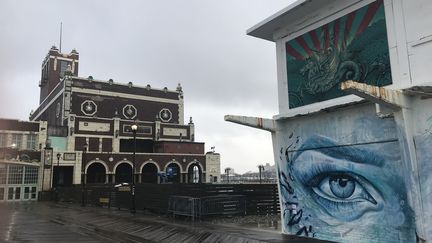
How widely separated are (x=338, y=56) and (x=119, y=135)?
2446 inches

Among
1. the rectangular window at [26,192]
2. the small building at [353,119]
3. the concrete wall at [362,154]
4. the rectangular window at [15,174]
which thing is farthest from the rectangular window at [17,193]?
the concrete wall at [362,154]

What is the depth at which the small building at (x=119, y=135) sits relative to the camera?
6469 cm

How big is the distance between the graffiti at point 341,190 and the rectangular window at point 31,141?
53.4 m

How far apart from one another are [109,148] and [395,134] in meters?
63.2

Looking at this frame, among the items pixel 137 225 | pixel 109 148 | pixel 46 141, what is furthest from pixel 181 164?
pixel 137 225

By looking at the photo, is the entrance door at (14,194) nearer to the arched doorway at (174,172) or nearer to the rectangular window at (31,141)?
the rectangular window at (31,141)

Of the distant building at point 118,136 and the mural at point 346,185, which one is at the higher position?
the distant building at point 118,136

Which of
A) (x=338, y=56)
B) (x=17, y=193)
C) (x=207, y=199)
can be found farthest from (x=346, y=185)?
(x=17, y=193)

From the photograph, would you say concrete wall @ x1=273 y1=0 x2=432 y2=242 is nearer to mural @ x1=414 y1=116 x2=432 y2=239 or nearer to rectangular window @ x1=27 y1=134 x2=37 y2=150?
mural @ x1=414 y1=116 x2=432 y2=239

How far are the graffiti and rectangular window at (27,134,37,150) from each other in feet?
175

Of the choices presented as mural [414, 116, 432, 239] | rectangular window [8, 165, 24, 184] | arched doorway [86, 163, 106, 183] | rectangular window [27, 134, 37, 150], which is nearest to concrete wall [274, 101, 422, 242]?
mural [414, 116, 432, 239]

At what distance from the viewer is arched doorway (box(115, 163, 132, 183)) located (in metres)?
68.6

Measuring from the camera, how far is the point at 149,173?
70.1 meters

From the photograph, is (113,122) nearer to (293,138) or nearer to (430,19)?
(293,138)
